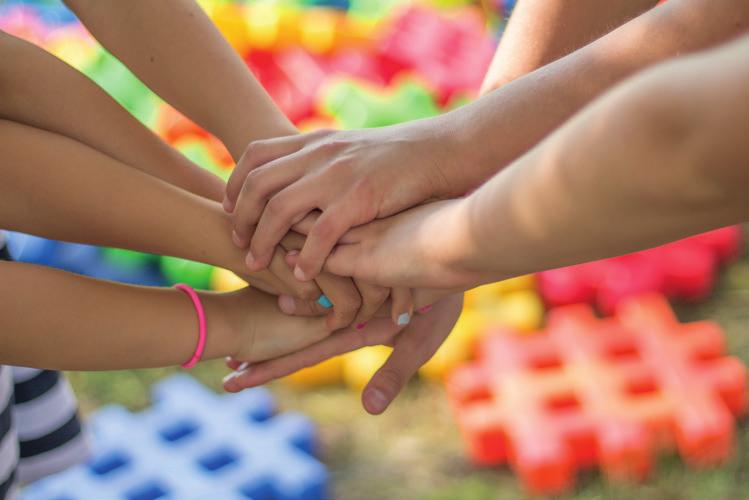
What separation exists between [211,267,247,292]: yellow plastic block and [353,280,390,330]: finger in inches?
29.5

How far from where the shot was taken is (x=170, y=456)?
60.2 inches

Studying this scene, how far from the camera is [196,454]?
153 cm

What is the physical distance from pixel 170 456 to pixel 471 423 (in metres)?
0.45

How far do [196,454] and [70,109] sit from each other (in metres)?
0.67

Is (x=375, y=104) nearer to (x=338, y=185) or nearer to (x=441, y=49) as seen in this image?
(x=441, y=49)

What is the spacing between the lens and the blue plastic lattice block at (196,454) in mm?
1468

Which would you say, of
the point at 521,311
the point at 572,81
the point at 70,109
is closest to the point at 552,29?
the point at 572,81

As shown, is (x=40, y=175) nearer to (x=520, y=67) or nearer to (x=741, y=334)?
(x=520, y=67)

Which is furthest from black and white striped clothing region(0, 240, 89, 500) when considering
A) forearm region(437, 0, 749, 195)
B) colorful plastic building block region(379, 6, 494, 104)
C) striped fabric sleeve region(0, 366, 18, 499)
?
colorful plastic building block region(379, 6, 494, 104)

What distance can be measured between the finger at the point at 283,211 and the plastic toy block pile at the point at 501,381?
30 centimetres

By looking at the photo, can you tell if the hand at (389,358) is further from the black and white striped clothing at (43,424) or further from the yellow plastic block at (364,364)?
the yellow plastic block at (364,364)

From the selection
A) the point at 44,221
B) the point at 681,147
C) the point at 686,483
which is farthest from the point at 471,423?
the point at 681,147

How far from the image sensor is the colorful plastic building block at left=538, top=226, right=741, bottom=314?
1.77 metres

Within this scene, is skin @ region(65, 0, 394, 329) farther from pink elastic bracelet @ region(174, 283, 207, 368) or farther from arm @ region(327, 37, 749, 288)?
arm @ region(327, 37, 749, 288)
